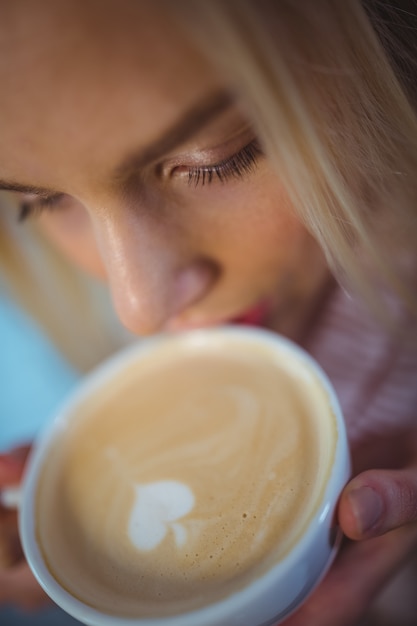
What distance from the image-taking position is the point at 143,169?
21.0 inches

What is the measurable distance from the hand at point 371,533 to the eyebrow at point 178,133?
373 mm

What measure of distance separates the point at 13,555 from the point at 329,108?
0.76 meters

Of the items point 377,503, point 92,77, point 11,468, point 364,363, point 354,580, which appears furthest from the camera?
point 364,363

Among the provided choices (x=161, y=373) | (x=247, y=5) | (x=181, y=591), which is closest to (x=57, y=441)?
(x=161, y=373)

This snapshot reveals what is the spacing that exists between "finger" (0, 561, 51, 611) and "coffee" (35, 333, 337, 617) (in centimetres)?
28

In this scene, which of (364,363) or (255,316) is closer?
(255,316)

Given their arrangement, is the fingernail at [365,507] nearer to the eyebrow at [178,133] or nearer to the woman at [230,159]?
the woman at [230,159]

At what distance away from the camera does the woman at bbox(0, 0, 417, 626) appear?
1.48 ft

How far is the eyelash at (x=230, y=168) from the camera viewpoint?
1.86 ft

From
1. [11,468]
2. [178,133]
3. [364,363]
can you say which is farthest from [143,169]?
[364,363]

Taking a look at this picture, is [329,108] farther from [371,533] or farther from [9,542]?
[9,542]

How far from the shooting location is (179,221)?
2.04 ft

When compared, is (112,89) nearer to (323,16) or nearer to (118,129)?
(118,129)

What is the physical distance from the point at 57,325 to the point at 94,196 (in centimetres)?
79
